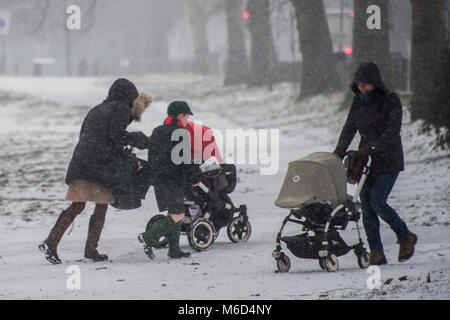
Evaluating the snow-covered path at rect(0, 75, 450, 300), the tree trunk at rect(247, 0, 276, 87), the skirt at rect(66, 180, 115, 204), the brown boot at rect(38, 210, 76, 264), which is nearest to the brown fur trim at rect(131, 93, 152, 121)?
the skirt at rect(66, 180, 115, 204)

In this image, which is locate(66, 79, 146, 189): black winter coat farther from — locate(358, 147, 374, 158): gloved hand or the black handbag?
locate(358, 147, 374, 158): gloved hand

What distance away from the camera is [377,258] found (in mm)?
7461

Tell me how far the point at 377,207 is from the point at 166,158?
203 cm

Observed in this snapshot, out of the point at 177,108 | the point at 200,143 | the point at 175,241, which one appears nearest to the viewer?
the point at 177,108

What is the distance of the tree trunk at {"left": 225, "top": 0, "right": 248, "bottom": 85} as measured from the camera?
40500 mm

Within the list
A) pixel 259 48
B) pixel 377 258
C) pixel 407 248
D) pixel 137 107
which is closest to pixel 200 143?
pixel 137 107

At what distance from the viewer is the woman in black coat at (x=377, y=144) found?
7117 mm

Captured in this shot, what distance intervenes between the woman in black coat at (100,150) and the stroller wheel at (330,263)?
2.06m

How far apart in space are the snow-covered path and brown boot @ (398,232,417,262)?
0.25 ft

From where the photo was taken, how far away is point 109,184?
26.2ft

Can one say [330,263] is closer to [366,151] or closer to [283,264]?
[283,264]

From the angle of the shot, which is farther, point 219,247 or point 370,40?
point 370,40

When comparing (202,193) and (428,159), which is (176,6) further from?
(202,193)
